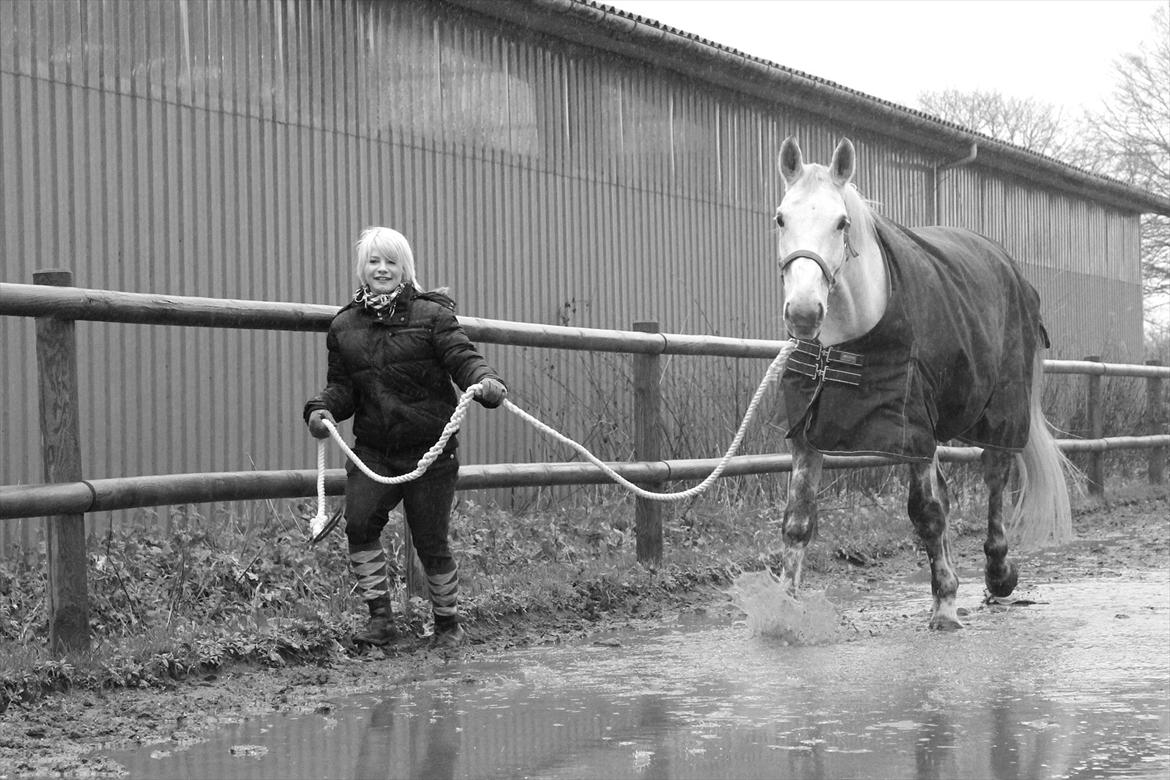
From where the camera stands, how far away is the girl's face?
5.66 meters

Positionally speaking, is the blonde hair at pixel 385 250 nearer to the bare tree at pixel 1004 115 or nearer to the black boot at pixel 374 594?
the black boot at pixel 374 594

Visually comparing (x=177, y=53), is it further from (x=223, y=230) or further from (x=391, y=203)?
(x=391, y=203)

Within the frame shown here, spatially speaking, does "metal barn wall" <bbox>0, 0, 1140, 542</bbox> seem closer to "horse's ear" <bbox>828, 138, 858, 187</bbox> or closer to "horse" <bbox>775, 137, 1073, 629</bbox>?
"horse" <bbox>775, 137, 1073, 629</bbox>

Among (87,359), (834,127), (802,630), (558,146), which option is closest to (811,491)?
(802,630)

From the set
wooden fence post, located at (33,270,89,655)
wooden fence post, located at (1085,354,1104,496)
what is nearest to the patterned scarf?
wooden fence post, located at (33,270,89,655)

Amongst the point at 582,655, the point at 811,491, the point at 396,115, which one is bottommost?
the point at 582,655

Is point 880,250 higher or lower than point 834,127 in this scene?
lower

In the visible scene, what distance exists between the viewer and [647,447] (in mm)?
7816

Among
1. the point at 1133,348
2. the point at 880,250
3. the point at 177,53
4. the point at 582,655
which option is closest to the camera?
the point at 582,655

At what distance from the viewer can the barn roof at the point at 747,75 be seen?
12375 mm

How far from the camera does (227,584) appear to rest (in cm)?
654

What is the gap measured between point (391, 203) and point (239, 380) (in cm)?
208

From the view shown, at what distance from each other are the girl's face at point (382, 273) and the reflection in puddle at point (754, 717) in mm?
1400

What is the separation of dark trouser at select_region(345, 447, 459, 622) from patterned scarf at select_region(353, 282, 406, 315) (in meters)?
0.52
